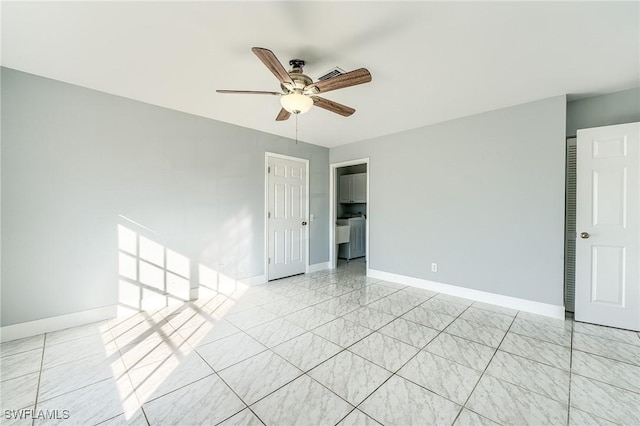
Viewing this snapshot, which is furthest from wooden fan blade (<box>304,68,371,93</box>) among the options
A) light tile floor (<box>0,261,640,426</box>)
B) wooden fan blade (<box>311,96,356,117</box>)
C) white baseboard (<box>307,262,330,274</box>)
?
white baseboard (<box>307,262,330,274</box>)

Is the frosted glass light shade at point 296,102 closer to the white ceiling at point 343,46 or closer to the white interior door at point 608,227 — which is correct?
the white ceiling at point 343,46

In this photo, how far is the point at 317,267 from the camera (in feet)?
15.9

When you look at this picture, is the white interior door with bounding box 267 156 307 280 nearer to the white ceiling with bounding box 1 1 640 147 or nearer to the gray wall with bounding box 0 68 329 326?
the gray wall with bounding box 0 68 329 326

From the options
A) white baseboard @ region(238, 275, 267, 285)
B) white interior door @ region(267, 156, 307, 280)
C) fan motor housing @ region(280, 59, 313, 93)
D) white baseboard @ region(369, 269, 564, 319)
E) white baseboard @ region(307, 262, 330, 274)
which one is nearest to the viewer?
fan motor housing @ region(280, 59, 313, 93)

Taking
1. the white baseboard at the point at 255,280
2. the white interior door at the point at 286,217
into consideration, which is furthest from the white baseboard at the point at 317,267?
the white baseboard at the point at 255,280

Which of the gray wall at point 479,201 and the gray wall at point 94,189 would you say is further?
the gray wall at point 479,201

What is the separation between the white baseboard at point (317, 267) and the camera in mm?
4730

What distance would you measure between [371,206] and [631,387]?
3257mm

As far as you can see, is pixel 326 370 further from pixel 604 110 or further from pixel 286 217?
pixel 604 110

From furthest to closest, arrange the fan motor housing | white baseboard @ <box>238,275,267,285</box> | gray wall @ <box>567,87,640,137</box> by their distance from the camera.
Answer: white baseboard @ <box>238,275,267,285</box> < gray wall @ <box>567,87,640,137</box> < the fan motor housing

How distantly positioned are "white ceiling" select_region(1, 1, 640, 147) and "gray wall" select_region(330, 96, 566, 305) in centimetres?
47

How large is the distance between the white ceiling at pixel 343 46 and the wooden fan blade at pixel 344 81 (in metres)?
0.29

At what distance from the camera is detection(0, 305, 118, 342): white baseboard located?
2227 millimetres

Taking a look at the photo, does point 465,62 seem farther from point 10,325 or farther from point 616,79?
point 10,325
